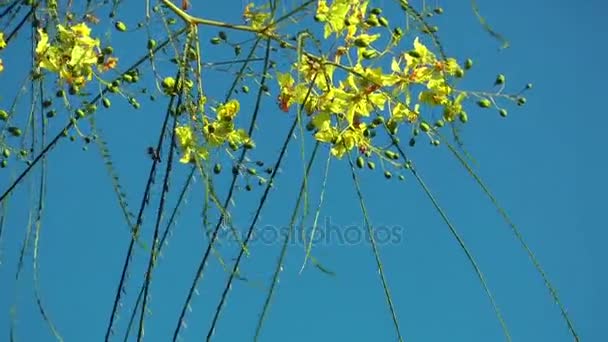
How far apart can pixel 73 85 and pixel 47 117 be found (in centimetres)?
5

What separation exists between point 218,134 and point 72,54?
21 cm

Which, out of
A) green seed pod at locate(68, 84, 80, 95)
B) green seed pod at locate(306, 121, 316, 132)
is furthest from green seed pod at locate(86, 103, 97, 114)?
green seed pod at locate(306, 121, 316, 132)

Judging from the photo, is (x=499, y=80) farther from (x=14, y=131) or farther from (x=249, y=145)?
(x=14, y=131)

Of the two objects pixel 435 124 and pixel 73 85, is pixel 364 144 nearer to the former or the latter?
pixel 435 124

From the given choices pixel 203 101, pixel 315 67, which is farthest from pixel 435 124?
pixel 203 101

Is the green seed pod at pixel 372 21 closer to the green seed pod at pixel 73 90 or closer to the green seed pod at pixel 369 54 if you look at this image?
the green seed pod at pixel 369 54

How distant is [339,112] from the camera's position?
1129 millimetres

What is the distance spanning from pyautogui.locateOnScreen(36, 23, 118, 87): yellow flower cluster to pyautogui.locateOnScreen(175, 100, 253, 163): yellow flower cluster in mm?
160

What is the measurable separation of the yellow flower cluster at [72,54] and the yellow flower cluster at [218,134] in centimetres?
16

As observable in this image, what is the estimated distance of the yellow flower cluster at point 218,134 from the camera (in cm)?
114

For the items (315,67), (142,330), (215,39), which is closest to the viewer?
(142,330)

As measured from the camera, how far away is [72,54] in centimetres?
121

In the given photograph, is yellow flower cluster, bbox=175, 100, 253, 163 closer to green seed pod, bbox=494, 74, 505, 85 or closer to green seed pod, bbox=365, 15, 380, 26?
green seed pod, bbox=365, 15, 380, 26

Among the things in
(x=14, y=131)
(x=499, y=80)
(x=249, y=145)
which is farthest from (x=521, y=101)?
(x=14, y=131)
